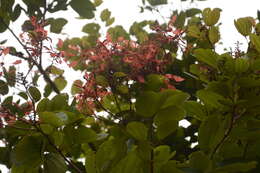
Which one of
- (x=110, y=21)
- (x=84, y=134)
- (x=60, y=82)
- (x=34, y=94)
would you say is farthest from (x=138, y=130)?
(x=110, y=21)

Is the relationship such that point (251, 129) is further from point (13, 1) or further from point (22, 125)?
point (13, 1)

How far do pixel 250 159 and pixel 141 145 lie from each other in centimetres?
40

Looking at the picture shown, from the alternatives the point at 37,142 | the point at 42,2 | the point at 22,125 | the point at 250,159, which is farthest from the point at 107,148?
the point at 42,2

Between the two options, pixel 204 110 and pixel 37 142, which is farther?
pixel 204 110

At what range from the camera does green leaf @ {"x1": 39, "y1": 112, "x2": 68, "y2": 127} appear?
1.23 meters

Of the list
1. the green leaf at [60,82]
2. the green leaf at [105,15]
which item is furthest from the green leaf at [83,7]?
the green leaf at [105,15]

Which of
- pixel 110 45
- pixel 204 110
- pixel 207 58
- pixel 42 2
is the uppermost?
pixel 42 2

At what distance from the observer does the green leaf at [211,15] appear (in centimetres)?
174

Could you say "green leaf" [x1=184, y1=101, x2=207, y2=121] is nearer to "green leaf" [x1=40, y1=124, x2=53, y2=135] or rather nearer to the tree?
the tree

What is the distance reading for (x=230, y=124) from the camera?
50.9 inches

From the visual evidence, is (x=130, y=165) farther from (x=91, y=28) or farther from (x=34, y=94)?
(x=91, y=28)

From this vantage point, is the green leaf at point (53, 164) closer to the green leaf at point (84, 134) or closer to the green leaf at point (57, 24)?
the green leaf at point (84, 134)

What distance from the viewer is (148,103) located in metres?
1.24

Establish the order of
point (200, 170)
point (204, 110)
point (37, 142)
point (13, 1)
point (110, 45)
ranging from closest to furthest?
point (200, 170) < point (37, 142) < point (204, 110) < point (110, 45) < point (13, 1)
